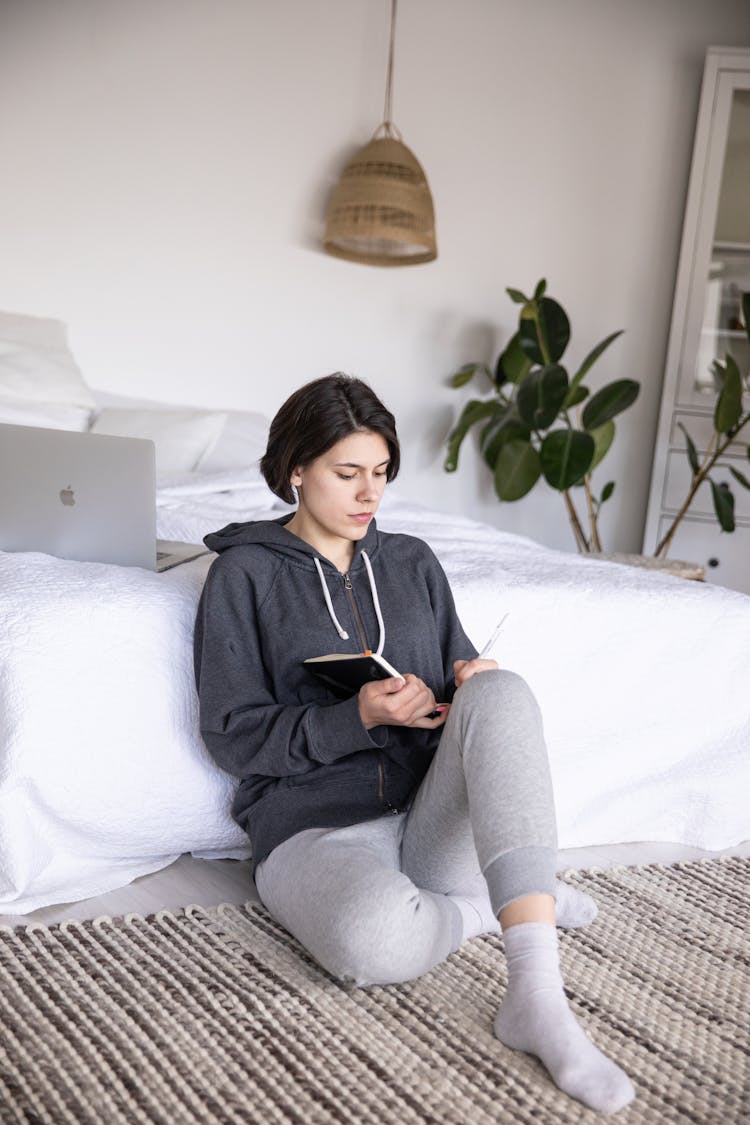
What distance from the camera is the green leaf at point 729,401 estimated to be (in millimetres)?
3426

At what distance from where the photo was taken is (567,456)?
3.39m

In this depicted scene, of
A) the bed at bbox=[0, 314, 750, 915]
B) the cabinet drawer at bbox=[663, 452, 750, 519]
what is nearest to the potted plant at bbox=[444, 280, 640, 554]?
the cabinet drawer at bbox=[663, 452, 750, 519]

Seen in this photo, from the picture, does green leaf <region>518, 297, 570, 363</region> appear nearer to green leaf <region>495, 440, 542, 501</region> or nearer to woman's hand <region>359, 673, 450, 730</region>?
green leaf <region>495, 440, 542, 501</region>

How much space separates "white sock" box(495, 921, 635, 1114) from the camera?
110cm

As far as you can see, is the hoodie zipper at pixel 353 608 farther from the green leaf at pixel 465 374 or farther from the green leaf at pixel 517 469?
the green leaf at pixel 465 374

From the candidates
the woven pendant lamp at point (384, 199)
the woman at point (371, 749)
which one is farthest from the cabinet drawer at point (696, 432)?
the woman at point (371, 749)

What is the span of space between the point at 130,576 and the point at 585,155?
3.02 meters

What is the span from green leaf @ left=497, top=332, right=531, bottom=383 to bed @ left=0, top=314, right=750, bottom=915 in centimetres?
A: 142

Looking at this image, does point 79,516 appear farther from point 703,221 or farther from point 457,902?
point 703,221

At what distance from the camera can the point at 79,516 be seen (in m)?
1.75

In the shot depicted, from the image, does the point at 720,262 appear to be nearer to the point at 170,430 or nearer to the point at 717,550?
the point at 717,550

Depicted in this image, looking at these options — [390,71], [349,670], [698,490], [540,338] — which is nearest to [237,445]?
[540,338]

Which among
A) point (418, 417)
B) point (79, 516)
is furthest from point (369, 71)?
point (79, 516)

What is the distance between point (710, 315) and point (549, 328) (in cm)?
68
